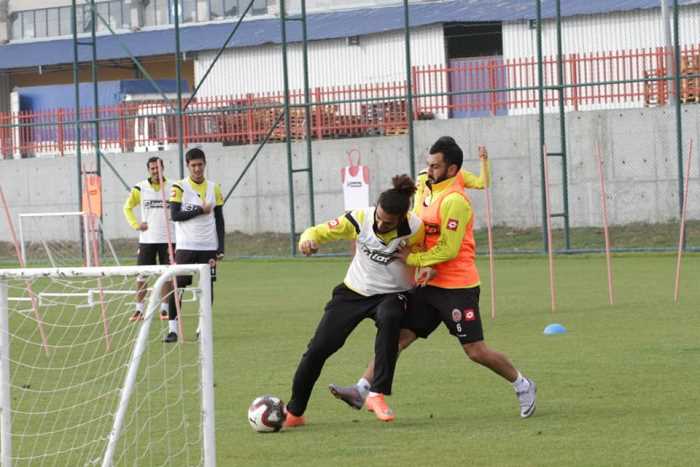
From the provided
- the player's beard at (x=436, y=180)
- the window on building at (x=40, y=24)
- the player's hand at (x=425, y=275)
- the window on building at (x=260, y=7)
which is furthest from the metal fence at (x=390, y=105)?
the player's hand at (x=425, y=275)

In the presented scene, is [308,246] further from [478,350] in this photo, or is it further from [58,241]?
[58,241]

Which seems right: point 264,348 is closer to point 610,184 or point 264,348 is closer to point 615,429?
point 615,429

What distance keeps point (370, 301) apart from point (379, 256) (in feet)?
0.94

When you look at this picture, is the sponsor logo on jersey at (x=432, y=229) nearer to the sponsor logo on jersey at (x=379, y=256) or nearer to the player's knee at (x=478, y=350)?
the sponsor logo on jersey at (x=379, y=256)

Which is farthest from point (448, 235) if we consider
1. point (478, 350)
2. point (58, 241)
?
point (58, 241)

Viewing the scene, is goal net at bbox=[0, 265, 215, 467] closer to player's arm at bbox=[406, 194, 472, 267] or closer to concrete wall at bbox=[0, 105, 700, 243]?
player's arm at bbox=[406, 194, 472, 267]

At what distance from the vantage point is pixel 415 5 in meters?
37.8

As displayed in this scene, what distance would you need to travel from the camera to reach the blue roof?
111ft

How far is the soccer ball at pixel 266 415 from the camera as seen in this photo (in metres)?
9.08

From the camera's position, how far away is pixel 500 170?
2827cm

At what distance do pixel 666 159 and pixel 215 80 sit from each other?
55.2 feet

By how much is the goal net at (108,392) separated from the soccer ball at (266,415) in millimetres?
349

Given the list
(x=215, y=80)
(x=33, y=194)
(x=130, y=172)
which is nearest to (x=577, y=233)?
(x=130, y=172)

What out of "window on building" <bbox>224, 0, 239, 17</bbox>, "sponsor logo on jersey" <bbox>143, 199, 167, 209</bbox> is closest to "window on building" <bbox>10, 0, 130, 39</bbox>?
"window on building" <bbox>224, 0, 239, 17</bbox>
